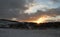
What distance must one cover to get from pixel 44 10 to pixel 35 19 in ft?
0.26

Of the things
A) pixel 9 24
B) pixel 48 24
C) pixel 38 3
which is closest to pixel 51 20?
pixel 48 24

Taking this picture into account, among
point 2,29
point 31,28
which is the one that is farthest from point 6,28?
point 31,28

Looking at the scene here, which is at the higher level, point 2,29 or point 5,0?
point 5,0

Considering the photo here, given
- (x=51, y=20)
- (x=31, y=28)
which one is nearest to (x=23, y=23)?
(x=31, y=28)

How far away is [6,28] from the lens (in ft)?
3.99

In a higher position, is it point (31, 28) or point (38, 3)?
point (38, 3)

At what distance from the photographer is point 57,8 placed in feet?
3.97

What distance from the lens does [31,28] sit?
3.95 feet
